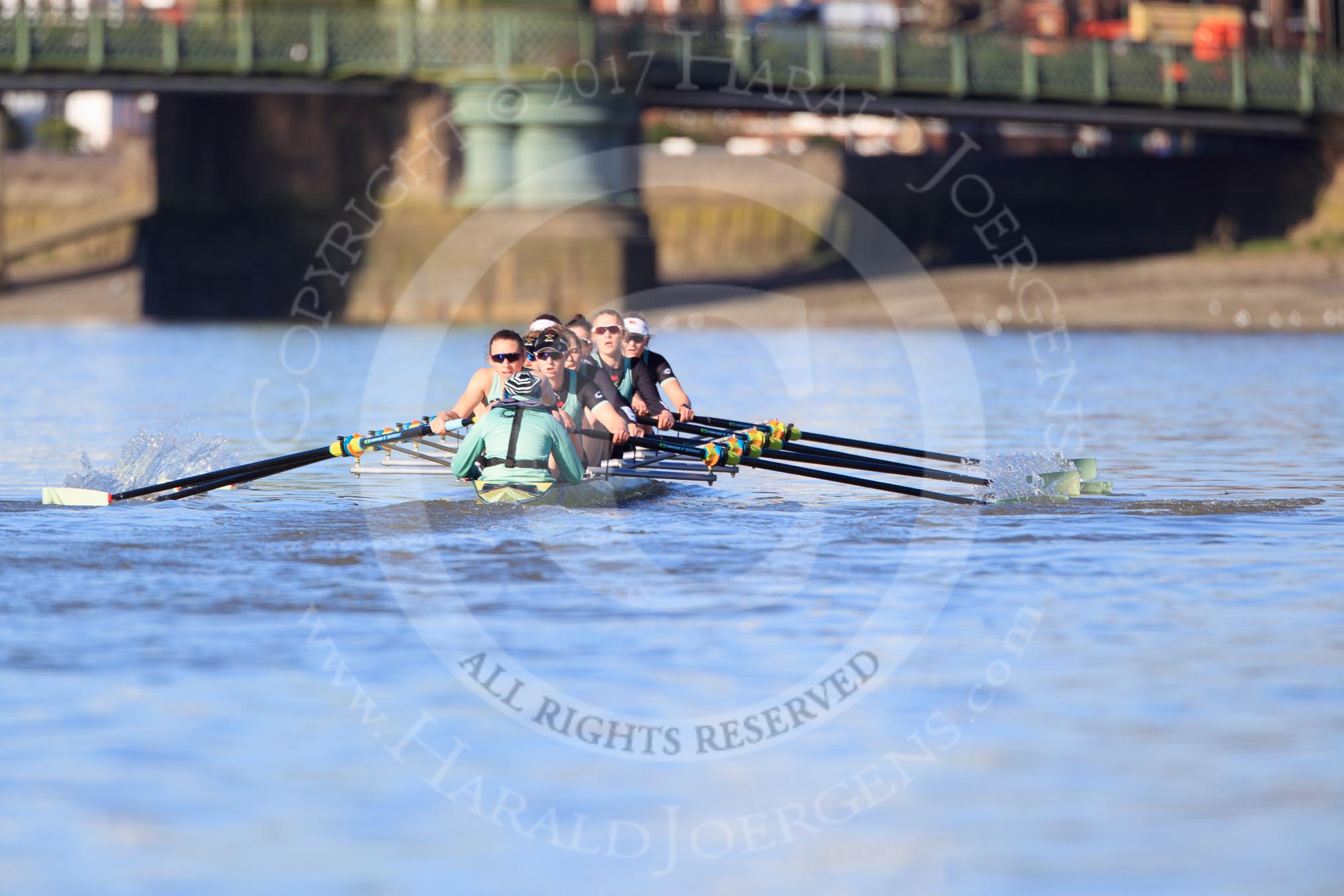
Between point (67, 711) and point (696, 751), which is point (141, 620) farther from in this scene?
point (696, 751)

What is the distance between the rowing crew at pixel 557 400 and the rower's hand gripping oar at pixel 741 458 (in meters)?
0.23

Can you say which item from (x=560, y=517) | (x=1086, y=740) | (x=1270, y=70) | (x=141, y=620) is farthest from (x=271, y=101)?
(x=1086, y=740)

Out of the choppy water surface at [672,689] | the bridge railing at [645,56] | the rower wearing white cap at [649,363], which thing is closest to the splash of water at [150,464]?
the choppy water surface at [672,689]

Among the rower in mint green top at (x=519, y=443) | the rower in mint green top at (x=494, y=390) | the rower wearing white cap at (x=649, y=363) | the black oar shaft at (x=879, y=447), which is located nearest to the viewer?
the rower in mint green top at (x=519, y=443)

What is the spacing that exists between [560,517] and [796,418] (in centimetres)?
1135

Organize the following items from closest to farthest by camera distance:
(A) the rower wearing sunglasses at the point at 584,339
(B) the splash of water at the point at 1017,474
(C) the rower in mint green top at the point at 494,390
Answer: (C) the rower in mint green top at the point at 494,390
(A) the rower wearing sunglasses at the point at 584,339
(B) the splash of water at the point at 1017,474

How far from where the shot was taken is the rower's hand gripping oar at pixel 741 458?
1672cm

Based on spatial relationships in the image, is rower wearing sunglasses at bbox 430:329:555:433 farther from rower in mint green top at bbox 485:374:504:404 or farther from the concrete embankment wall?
the concrete embankment wall

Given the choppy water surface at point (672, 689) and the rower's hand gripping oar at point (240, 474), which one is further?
the rower's hand gripping oar at point (240, 474)

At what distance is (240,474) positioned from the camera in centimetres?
1678

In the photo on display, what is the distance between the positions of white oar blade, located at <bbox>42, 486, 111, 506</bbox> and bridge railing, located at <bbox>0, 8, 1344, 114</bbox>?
35.0 metres

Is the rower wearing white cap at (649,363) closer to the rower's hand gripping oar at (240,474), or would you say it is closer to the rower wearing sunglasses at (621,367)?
the rower wearing sunglasses at (621,367)

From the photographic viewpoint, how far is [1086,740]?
30.1ft

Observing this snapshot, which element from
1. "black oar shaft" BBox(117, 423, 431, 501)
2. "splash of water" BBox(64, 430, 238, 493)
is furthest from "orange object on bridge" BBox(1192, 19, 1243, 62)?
"black oar shaft" BBox(117, 423, 431, 501)
